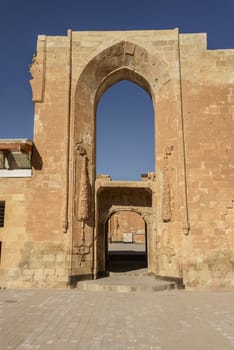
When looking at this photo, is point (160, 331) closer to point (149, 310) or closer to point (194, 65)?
point (149, 310)

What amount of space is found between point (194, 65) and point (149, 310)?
9322 mm

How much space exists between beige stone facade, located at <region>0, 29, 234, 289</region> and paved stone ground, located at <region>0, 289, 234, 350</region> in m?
1.68

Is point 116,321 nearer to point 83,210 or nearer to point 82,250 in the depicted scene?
point 82,250

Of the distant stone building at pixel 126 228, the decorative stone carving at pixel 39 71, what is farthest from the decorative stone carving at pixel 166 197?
the distant stone building at pixel 126 228

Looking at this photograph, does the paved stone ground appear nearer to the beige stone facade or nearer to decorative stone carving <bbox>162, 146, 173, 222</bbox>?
the beige stone facade

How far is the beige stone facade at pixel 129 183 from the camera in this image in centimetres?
1096

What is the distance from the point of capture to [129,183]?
1250 centimetres

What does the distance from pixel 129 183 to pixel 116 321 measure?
6.67 m

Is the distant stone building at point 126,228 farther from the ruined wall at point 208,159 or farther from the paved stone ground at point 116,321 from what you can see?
the paved stone ground at point 116,321

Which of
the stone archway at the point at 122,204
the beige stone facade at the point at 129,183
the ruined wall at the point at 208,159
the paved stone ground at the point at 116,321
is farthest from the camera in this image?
the stone archway at the point at 122,204

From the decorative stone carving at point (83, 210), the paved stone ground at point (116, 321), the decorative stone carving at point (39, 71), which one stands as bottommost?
the paved stone ground at point (116, 321)

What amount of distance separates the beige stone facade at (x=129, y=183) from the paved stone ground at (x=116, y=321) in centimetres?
168

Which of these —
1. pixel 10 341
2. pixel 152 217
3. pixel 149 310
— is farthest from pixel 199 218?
pixel 10 341

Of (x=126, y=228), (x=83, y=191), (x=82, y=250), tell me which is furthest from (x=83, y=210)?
(x=126, y=228)
